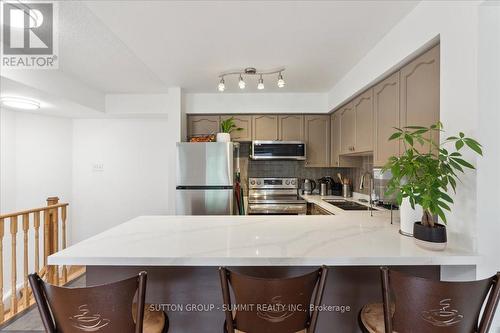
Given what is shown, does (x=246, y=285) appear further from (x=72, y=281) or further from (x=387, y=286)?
(x=72, y=281)

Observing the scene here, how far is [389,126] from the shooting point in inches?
78.3

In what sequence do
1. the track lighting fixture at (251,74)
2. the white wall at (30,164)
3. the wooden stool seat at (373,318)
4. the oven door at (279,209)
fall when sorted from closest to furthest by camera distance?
the wooden stool seat at (373,318), the track lighting fixture at (251,74), the oven door at (279,209), the white wall at (30,164)

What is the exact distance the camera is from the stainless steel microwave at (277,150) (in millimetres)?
3357

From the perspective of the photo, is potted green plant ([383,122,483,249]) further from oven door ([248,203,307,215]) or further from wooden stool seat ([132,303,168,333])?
oven door ([248,203,307,215])

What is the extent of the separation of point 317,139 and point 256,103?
1.03m

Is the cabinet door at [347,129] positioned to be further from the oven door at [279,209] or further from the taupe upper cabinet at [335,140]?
the oven door at [279,209]

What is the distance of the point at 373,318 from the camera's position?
1.06m

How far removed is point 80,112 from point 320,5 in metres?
3.55

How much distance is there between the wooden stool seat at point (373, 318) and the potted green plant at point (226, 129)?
2.41 meters

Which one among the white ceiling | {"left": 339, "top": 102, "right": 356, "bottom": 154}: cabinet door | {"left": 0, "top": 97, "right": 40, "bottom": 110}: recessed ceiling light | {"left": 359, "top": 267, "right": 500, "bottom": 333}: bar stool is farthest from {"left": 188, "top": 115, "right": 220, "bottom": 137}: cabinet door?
{"left": 359, "top": 267, "right": 500, "bottom": 333}: bar stool

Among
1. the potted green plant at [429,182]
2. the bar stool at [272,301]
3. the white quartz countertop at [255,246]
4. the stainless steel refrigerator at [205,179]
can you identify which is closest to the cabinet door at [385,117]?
the white quartz countertop at [255,246]

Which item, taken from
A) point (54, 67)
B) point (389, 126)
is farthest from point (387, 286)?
point (54, 67)

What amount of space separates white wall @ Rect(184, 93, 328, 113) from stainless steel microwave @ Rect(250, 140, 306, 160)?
482mm

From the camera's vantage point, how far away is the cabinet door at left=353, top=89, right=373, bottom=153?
2336 millimetres
